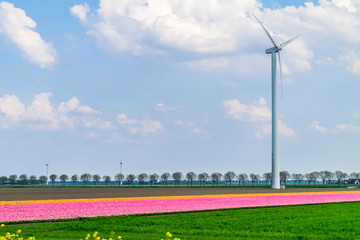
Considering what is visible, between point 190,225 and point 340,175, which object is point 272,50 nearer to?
point 190,225

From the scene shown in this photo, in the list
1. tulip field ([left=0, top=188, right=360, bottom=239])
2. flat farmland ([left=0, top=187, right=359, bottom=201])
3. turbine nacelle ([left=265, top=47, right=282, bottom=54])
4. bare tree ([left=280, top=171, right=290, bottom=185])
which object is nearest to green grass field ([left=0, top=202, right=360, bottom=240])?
tulip field ([left=0, top=188, right=360, bottom=239])

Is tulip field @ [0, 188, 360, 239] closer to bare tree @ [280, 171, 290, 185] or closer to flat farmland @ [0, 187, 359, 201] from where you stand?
flat farmland @ [0, 187, 359, 201]

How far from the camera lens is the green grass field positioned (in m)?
19.9

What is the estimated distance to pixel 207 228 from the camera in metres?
22.2

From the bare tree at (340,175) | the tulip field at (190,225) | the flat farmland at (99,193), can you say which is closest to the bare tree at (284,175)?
the bare tree at (340,175)

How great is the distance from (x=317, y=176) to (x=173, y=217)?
587ft

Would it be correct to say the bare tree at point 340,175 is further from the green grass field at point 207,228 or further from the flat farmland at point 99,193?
the green grass field at point 207,228

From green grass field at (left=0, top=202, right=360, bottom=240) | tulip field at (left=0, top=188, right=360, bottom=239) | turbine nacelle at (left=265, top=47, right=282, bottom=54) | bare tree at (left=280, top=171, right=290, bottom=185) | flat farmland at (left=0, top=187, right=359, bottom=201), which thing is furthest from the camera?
bare tree at (left=280, top=171, right=290, bottom=185)

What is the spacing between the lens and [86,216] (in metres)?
27.8

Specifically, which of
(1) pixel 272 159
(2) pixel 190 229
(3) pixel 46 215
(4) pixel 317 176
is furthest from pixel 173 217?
(4) pixel 317 176

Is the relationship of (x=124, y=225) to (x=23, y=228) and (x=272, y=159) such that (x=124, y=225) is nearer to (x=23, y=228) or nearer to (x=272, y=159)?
(x=23, y=228)

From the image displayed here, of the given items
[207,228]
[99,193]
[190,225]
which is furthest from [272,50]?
[207,228]

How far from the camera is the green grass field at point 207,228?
1986 cm

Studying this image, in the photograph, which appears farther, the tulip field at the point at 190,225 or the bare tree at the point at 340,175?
the bare tree at the point at 340,175
